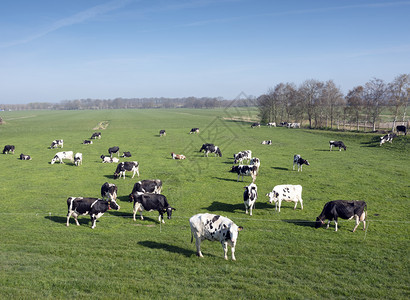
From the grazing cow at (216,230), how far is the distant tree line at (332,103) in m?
62.1

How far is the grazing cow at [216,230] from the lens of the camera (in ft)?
39.1

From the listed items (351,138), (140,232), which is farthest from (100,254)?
(351,138)

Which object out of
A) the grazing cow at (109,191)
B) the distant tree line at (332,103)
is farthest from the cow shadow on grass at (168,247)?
the distant tree line at (332,103)

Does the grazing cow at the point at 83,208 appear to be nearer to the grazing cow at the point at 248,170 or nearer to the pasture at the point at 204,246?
the pasture at the point at 204,246

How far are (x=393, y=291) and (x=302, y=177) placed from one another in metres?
17.9

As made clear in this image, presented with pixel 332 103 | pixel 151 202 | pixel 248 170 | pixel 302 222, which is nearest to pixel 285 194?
pixel 302 222

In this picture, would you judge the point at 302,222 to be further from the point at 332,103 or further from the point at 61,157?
the point at 332,103

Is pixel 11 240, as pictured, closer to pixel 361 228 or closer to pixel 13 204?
pixel 13 204

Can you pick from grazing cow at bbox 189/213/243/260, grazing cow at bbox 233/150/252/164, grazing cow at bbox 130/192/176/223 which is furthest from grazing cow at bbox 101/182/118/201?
grazing cow at bbox 233/150/252/164

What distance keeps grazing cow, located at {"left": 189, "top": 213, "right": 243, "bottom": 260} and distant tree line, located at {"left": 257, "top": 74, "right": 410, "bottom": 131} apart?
6205 cm

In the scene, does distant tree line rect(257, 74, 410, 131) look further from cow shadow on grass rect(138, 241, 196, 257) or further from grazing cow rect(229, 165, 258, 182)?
cow shadow on grass rect(138, 241, 196, 257)

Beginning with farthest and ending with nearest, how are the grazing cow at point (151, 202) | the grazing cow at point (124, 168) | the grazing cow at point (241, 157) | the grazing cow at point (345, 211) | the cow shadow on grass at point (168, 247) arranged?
the grazing cow at point (241, 157)
the grazing cow at point (124, 168)
the grazing cow at point (151, 202)
the grazing cow at point (345, 211)
the cow shadow on grass at point (168, 247)

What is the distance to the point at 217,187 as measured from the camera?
23969 millimetres

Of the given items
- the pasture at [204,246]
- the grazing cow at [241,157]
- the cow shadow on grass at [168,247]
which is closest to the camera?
the pasture at [204,246]
